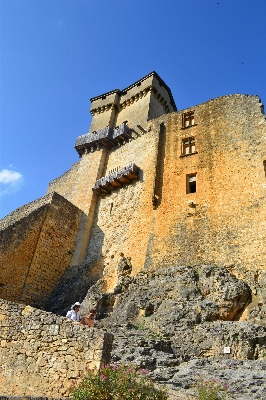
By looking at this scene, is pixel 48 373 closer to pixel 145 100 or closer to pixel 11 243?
pixel 11 243

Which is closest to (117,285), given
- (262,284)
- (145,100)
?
(262,284)

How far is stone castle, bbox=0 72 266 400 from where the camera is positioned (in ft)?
50.0

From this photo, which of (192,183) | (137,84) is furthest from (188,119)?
(137,84)

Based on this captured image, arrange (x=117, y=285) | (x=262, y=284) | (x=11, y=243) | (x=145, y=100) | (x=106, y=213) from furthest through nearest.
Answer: (x=145, y=100)
(x=106, y=213)
(x=11, y=243)
(x=117, y=285)
(x=262, y=284)

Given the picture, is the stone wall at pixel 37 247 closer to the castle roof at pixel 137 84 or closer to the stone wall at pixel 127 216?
the stone wall at pixel 127 216

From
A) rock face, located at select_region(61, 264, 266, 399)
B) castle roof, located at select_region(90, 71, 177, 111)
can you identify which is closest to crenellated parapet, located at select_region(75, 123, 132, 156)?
castle roof, located at select_region(90, 71, 177, 111)

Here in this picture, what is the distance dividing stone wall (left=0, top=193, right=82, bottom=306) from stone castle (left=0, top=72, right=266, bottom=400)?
6 cm

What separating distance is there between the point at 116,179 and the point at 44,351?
15170 millimetres

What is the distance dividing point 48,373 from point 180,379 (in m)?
3.28

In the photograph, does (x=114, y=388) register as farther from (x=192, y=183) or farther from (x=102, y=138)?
(x=102, y=138)

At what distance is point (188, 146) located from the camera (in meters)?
20.1

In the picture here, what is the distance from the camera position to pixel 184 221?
56.2ft

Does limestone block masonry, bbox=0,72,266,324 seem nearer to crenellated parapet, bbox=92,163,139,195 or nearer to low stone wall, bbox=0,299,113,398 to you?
crenellated parapet, bbox=92,163,139,195

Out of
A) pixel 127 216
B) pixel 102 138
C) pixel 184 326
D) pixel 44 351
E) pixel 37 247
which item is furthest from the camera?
pixel 102 138
